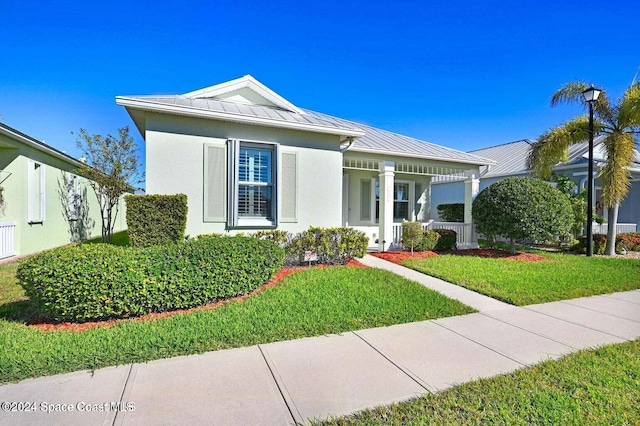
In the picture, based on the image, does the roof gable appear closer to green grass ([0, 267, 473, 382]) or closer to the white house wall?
the white house wall

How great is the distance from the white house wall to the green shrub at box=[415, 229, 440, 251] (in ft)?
10.9

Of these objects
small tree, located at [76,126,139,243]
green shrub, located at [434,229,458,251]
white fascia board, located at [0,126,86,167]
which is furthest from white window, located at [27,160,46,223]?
green shrub, located at [434,229,458,251]

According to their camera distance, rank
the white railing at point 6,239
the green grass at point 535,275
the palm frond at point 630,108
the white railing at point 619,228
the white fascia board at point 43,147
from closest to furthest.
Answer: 1. the green grass at point 535,275
2. the white fascia board at point 43,147
3. the white railing at point 6,239
4. the palm frond at point 630,108
5. the white railing at point 619,228

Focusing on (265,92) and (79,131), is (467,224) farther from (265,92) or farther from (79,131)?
(79,131)

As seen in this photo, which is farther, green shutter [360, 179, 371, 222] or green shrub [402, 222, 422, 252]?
green shutter [360, 179, 371, 222]

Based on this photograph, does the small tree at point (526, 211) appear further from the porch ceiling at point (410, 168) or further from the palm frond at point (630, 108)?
the palm frond at point (630, 108)

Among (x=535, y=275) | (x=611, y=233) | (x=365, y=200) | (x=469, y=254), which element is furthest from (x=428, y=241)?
(x=611, y=233)

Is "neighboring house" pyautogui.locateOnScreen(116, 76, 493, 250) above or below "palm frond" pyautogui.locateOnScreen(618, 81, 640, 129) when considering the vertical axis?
below

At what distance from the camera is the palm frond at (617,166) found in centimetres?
1041

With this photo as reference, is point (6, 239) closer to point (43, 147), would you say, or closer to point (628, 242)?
point (43, 147)

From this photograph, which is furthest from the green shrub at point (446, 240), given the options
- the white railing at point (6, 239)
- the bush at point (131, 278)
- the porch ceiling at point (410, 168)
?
the white railing at point (6, 239)

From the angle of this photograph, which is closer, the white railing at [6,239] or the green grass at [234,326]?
the green grass at [234,326]

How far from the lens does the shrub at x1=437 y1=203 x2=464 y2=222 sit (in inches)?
576

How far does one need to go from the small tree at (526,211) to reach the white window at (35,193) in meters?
15.1
